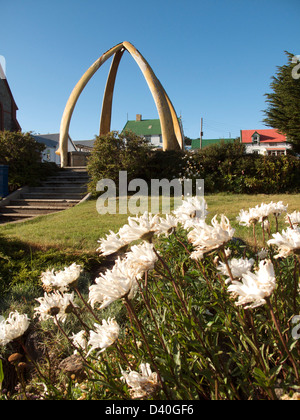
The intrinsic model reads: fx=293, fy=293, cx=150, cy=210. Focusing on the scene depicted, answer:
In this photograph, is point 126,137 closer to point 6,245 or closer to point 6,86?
point 6,245

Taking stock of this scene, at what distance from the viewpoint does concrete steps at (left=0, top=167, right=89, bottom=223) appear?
8836mm

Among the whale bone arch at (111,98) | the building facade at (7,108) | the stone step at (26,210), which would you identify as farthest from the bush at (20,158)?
the building facade at (7,108)

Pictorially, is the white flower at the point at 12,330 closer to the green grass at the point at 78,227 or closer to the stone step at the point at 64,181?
the green grass at the point at 78,227

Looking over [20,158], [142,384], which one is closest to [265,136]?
[20,158]

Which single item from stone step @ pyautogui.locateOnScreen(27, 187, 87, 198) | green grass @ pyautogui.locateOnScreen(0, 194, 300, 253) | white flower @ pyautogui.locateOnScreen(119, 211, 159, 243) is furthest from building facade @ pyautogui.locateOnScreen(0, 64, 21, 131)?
white flower @ pyautogui.locateOnScreen(119, 211, 159, 243)

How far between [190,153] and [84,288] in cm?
A: 870

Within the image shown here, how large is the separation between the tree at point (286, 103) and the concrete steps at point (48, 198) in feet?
36.3

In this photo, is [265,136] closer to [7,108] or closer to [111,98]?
[111,98]

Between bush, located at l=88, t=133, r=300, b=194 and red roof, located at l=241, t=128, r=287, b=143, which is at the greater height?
red roof, located at l=241, t=128, r=287, b=143

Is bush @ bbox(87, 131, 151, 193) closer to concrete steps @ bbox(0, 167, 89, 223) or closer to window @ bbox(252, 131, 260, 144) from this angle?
concrete steps @ bbox(0, 167, 89, 223)

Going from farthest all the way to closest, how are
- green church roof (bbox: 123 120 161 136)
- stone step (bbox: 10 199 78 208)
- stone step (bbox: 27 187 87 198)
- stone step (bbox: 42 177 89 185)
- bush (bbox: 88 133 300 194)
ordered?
green church roof (bbox: 123 120 161 136) < stone step (bbox: 42 177 89 185) < stone step (bbox: 27 187 87 198) < bush (bbox: 88 133 300 194) < stone step (bbox: 10 199 78 208)

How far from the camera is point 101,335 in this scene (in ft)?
3.33

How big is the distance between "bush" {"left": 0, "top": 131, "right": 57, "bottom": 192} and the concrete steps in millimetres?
436

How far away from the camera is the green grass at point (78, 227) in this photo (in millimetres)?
4660
